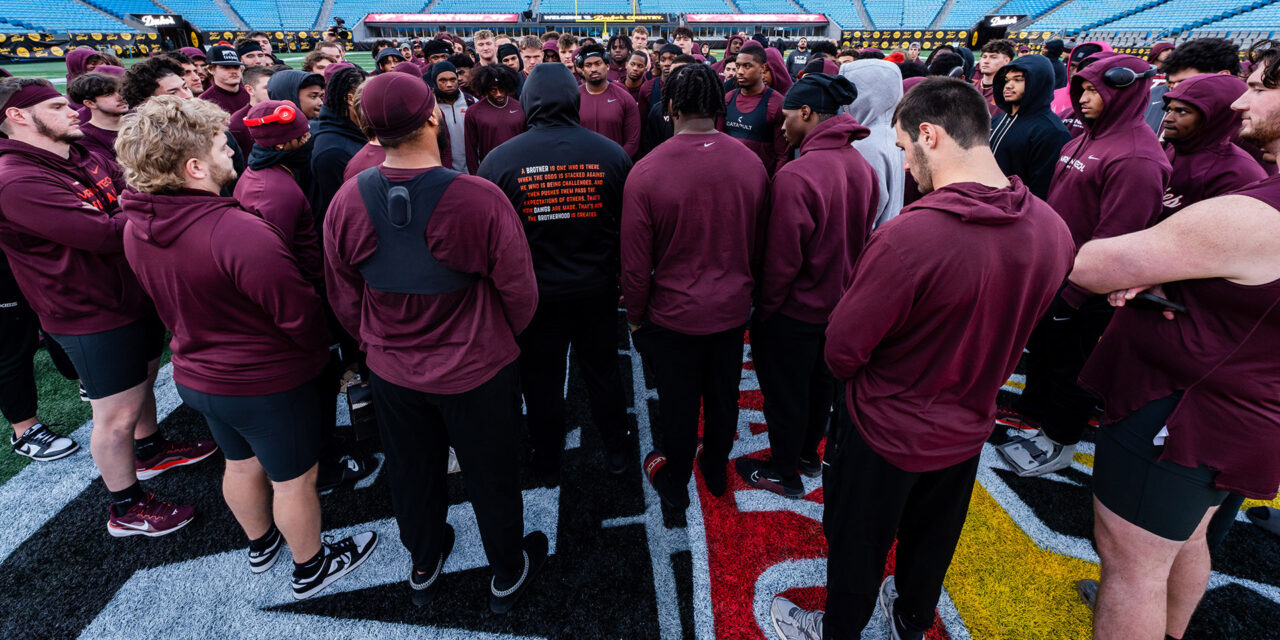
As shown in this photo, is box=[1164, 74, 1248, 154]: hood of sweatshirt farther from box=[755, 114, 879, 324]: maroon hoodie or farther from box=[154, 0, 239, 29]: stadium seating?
box=[154, 0, 239, 29]: stadium seating

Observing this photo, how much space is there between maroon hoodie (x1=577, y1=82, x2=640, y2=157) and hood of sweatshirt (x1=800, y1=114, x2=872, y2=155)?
3.10m

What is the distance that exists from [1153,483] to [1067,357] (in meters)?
1.70

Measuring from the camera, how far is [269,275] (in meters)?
1.89

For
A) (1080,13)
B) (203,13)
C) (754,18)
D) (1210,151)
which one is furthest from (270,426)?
(203,13)

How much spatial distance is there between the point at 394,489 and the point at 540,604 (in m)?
0.81

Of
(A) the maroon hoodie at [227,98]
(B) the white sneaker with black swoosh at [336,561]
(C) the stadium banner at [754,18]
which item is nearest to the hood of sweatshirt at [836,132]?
(B) the white sneaker with black swoosh at [336,561]

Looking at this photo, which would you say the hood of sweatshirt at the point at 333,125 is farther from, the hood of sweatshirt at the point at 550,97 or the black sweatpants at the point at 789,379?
the black sweatpants at the point at 789,379

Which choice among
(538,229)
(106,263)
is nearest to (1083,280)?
(538,229)

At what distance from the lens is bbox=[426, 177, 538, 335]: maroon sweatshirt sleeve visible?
1.71 meters

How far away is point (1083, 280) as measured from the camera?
5.50 feet

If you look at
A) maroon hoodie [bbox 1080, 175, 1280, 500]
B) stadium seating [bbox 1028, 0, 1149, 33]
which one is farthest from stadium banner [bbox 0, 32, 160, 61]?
stadium seating [bbox 1028, 0, 1149, 33]

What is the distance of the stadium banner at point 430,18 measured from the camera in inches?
1185

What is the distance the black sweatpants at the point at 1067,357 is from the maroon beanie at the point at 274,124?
402 cm

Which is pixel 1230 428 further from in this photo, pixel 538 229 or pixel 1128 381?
pixel 538 229
